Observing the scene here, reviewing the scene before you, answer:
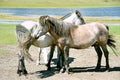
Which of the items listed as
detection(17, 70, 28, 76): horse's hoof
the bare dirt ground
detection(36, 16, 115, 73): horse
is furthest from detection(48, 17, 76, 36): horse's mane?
detection(17, 70, 28, 76): horse's hoof

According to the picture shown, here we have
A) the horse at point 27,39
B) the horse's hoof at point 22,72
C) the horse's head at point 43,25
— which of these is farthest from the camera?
the horse's hoof at point 22,72

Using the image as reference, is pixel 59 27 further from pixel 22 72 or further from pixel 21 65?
pixel 22 72

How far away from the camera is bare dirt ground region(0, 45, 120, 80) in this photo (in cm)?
1002

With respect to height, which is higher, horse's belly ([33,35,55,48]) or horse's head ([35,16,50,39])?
horse's head ([35,16,50,39])

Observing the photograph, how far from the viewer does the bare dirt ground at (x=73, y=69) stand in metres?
10.0

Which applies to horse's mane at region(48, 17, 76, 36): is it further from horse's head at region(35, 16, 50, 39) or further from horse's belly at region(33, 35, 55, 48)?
horse's belly at region(33, 35, 55, 48)

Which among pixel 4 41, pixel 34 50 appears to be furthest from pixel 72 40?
pixel 4 41

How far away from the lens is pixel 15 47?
16438 mm

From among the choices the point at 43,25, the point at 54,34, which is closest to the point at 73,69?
the point at 54,34

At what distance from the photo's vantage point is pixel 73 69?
11.3m

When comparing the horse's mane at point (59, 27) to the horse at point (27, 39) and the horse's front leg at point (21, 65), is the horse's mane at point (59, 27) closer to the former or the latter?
the horse at point (27, 39)

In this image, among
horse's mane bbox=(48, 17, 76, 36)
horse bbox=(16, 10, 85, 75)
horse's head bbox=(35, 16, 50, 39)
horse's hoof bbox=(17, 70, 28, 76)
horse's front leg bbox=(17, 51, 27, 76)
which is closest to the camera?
horse's head bbox=(35, 16, 50, 39)

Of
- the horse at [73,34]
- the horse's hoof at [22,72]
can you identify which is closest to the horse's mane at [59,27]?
the horse at [73,34]

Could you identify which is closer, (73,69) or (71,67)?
(73,69)
